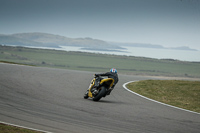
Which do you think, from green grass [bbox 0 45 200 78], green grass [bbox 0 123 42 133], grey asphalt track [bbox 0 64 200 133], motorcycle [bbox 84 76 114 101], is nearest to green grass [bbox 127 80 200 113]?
grey asphalt track [bbox 0 64 200 133]

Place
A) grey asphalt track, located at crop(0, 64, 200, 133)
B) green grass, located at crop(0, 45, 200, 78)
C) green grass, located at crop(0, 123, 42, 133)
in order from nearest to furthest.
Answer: green grass, located at crop(0, 123, 42, 133) → grey asphalt track, located at crop(0, 64, 200, 133) → green grass, located at crop(0, 45, 200, 78)

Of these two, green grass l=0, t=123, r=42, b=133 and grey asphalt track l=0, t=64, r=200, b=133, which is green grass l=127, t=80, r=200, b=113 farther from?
green grass l=0, t=123, r=42, b=133

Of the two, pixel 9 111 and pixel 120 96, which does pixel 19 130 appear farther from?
pixel 120 96

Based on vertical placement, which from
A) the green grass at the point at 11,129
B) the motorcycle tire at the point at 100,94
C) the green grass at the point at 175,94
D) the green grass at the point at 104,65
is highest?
the motorcycle tire at the point at 100,94

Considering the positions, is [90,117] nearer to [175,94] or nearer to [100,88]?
[100,88]

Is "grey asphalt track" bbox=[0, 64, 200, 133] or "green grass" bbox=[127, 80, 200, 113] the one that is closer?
"grey asphalt track" bbox=[0, 64, 200, 133]

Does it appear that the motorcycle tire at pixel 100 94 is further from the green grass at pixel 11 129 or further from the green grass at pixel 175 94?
the green grass at pixel 11 129

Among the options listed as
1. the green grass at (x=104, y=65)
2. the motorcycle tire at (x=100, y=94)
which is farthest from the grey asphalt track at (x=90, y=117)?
the green grass at (x=104, y=65)

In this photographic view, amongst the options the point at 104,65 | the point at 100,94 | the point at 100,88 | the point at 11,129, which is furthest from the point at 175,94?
the point at 104,65

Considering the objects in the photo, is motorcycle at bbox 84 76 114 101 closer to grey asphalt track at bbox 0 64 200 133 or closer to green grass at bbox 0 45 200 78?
grey asphalt track at bbox 0 64 200 133

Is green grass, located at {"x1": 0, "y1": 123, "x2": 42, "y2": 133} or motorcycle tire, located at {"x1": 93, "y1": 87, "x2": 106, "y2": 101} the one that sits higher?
motorcycle tire, located at {"x1": 93, "y1": 87, "x2": 106, "y2": 101}

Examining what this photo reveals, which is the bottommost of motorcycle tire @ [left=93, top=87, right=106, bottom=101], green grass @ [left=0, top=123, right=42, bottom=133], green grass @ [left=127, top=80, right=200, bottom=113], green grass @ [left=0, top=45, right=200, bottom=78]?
green grass @ [left=0, top=45, right=200, bottom=78]

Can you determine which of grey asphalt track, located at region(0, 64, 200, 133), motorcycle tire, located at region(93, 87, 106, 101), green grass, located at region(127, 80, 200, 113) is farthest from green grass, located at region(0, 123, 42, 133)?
green grass, located at region(127, 80, 200, 113)

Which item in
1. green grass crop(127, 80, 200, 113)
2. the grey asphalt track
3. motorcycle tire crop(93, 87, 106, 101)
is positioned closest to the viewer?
the grey asphalt track
